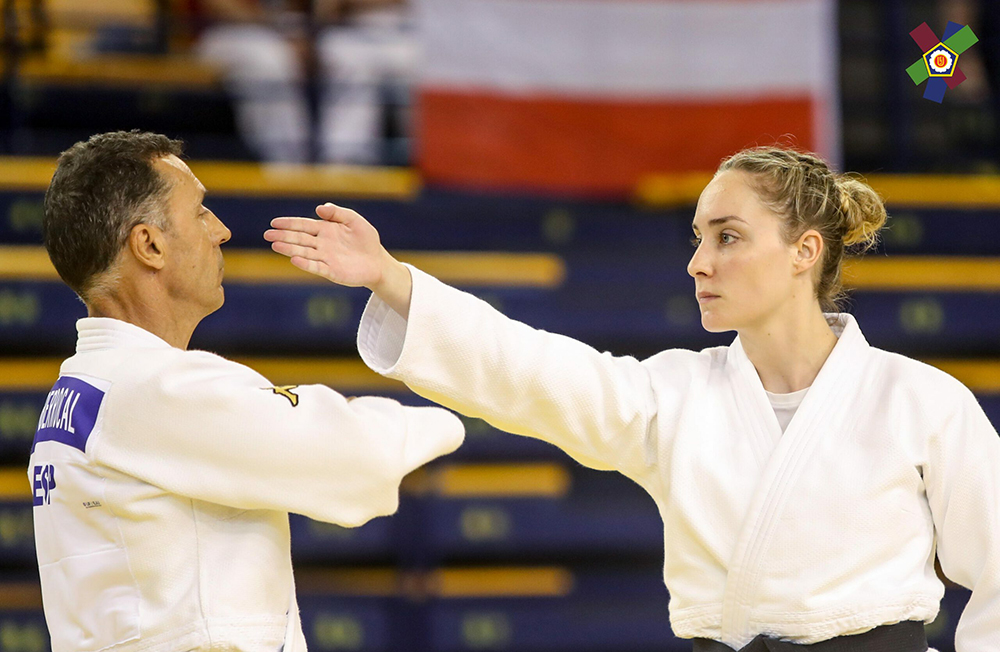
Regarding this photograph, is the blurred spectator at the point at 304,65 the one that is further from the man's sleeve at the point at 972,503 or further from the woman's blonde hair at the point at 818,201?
the man's sleeve at the point at 972,503

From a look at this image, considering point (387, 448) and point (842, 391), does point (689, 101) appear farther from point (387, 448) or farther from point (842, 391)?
point (387, 448)

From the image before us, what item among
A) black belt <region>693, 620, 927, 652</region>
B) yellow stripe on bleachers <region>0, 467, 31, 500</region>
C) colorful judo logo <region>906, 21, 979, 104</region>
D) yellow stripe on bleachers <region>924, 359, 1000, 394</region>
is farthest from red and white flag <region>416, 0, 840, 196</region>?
black belt <region>693, 620, 927, 652</region>

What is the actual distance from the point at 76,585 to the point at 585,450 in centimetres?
89

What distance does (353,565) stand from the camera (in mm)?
4668

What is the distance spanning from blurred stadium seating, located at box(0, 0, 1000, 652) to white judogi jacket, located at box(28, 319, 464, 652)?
2.55 meters

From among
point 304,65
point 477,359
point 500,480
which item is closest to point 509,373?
point 477,359

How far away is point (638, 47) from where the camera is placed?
191 inches

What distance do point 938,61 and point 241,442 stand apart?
1.69 m

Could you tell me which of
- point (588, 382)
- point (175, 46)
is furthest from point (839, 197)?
point (175, 46)

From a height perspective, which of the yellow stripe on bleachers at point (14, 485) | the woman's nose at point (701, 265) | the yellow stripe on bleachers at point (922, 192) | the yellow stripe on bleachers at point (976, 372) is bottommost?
the yellow stripe on bleachers at point (14, 485)

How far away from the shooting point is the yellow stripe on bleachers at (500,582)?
4.52 metres

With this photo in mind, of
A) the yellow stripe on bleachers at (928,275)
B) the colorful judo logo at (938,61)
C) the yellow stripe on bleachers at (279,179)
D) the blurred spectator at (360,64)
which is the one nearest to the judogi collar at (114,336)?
the colorful judo logo at (938,61)

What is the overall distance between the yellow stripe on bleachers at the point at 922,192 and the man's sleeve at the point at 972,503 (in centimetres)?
316

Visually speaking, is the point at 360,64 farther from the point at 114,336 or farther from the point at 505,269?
the point at 114,336
